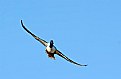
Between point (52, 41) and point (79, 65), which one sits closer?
point (52, 41)

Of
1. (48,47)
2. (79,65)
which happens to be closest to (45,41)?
(48,47)

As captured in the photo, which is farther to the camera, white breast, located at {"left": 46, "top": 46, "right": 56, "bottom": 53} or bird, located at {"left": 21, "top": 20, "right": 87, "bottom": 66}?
white breast, located at {"left": 46, "top": 46, "right": 56, "bottom": 53}

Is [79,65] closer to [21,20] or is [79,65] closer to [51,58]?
[51,58]

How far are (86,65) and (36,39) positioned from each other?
246 inches

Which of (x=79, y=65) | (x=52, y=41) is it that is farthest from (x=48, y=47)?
(x=79, y=65)

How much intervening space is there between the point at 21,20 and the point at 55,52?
551cm

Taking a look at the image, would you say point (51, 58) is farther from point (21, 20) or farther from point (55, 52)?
point (21, 20)

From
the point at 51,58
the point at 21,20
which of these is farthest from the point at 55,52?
the point at 21,20

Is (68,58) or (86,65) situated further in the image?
(68,58)

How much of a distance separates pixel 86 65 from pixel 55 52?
3656 mm

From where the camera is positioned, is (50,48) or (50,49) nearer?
(50,48)

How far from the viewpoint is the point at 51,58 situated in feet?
194

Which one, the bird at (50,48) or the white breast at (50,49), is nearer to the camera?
the bird at (50,48)

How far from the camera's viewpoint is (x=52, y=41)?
56.5 meters
